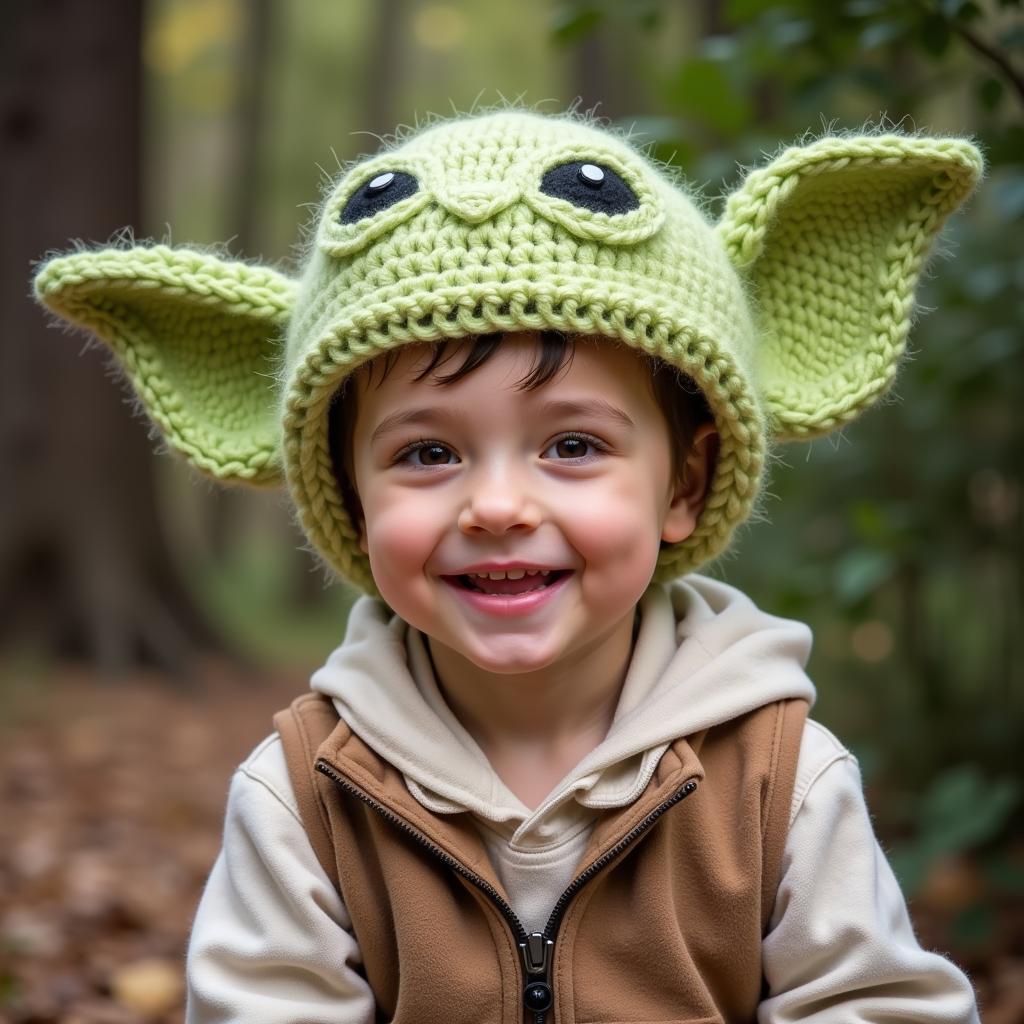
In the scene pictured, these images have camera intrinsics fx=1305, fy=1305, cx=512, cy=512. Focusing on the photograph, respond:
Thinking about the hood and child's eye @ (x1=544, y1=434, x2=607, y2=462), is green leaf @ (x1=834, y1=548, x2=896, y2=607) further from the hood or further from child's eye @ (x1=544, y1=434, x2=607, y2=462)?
child's eye @ (x1=544, y1=434, x2=607, y2=462)

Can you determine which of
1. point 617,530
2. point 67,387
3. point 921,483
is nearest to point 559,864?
point 617,530

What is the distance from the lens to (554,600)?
194cm

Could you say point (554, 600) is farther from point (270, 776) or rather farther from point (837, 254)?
point (837, 254)

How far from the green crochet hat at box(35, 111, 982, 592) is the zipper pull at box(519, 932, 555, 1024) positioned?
67 cm

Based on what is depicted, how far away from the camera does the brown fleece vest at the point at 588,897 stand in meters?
1.95

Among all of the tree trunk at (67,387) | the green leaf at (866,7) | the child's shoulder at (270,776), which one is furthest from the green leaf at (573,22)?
the tree trunk at (67,387)

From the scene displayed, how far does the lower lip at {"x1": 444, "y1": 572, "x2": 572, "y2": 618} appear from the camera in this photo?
1.92 metres

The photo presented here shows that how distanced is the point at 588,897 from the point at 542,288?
913 mm

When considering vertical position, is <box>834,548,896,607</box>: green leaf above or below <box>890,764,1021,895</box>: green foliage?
above

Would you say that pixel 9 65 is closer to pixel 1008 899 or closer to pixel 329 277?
pixel 329 277

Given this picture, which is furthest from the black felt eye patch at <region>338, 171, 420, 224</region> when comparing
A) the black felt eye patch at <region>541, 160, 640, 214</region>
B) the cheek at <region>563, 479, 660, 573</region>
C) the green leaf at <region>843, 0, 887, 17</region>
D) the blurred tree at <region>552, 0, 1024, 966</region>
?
the green leaf at <region>843, 0, 887, 17</region>

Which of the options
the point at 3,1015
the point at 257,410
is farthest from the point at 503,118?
the point at 3,1015

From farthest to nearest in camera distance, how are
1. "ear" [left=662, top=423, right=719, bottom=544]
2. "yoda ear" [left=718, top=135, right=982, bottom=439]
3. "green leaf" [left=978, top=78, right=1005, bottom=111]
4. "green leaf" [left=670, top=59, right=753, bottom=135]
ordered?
"green leaf" [left=670, top=59, right=753, bottom=135] → "green leaf" [left=978, top=78, right=1005, bottom=111] → "ear" [left=662, top=423, right=719, bottom=544] → "yoda ear" [left=718, top=135, right=982, bottom=439]

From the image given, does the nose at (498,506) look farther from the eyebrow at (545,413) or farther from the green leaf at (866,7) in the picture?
the green leaf at (866,7)
